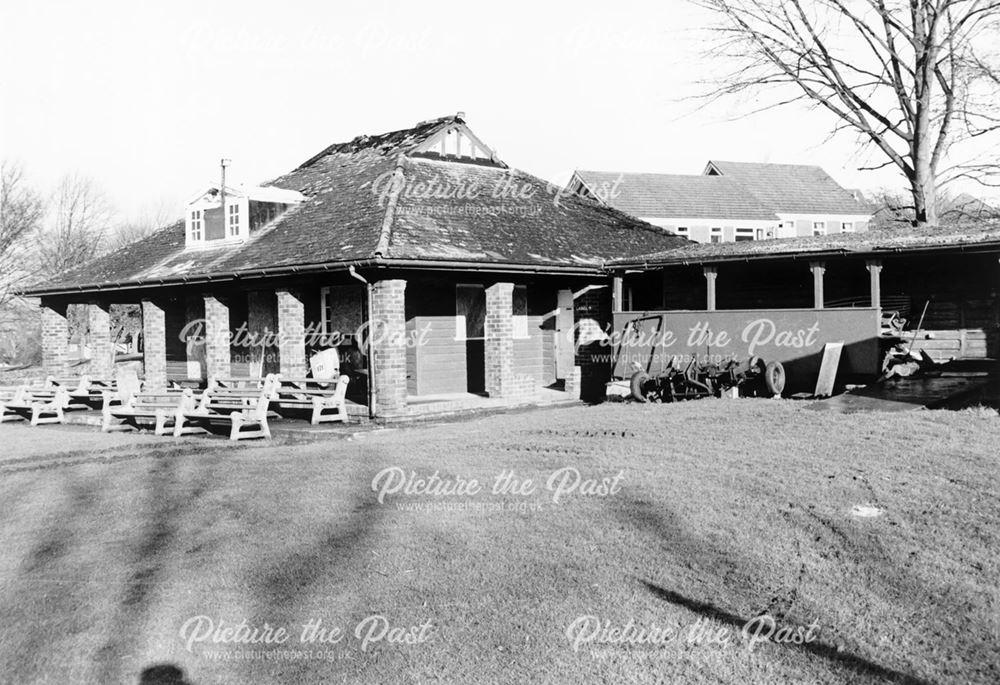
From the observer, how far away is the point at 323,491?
945 cm

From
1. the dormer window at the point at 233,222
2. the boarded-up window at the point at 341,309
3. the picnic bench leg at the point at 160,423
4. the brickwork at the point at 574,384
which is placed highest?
the dormer window at the point at 233,222

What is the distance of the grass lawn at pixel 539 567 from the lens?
5277mm

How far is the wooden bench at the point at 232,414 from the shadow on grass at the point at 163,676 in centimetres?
940

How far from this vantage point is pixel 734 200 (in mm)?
49094

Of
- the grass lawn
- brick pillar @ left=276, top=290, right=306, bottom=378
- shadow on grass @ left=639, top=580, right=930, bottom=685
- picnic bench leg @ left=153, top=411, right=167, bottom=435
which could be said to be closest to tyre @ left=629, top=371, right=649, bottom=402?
the grass lawn

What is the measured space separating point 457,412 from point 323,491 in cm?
761

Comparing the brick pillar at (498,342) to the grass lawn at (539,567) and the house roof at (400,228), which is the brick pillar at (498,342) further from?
the grass lawn at (539,567)

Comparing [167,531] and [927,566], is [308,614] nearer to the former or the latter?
[167,531]

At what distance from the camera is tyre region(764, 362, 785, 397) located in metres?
15.8

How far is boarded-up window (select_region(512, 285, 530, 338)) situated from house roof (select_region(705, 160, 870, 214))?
34422 mm

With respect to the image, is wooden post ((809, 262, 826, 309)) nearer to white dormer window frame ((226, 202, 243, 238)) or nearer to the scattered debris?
the scattered debris


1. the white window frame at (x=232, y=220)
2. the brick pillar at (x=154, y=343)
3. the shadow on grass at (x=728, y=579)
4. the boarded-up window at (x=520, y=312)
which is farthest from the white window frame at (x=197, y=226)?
the shadow on grass at (x=728, y=579)

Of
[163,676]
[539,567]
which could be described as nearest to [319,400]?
[539,567]

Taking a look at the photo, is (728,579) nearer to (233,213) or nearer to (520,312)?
(520,312)
